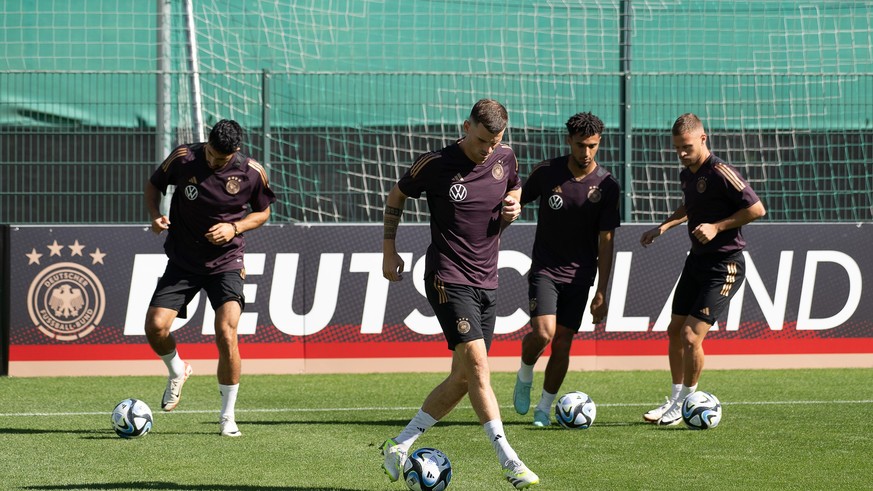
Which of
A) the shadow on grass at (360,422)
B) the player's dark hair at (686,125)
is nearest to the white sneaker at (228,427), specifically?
the shadow on grass at (360,422)

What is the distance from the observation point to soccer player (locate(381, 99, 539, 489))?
6574 millimetres

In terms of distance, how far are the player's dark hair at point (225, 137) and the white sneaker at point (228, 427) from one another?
5.77ft

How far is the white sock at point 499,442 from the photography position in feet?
20.5

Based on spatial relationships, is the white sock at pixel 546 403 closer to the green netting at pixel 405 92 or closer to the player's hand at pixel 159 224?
the player's hand at pixel 159 224

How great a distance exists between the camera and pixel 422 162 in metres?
6.78

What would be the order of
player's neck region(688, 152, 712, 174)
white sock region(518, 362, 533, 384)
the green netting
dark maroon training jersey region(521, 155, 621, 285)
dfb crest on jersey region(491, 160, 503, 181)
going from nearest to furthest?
dfb crest on jersey region(491, 160, 503, 181)
player's neck region(688, 152, 712, 174)
dark maroon training jersey region(521, 155, 621, 285)
white sock region(518, 362, 533, 384)
the green netting

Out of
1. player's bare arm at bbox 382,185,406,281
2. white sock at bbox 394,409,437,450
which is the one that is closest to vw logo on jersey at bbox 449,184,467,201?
player's bare arm at bbox 382,185,406,281

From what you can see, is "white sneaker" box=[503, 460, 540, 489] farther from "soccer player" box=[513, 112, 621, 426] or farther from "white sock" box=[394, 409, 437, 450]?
"soccer player" box=[513, 112, 621, 426]

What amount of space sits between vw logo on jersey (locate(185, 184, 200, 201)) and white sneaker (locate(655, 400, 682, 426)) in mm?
3565

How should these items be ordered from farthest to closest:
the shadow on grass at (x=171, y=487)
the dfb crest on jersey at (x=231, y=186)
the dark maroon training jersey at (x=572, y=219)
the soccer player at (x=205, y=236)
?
the dark maroon training jersey at (x=572, y=219) < the dfb crest on jersey at (x=231, y=186) < the soccer player at (x=205, y=236) < the shadow on grass at (x=171, y=487)

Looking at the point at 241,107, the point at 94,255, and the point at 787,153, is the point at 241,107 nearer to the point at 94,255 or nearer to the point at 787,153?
the point at 94,255

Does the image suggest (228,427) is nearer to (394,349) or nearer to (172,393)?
(172,393)

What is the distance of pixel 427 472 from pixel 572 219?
10.7 ft

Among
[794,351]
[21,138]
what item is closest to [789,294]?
[794,351]
